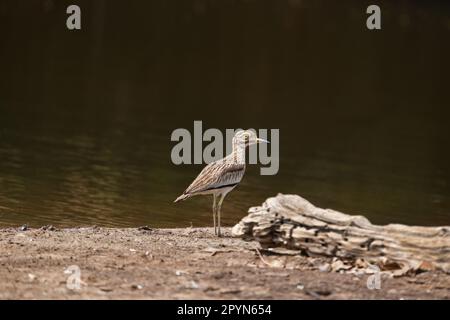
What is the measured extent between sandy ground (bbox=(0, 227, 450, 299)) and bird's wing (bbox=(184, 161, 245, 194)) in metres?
1.01

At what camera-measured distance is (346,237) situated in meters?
8.66

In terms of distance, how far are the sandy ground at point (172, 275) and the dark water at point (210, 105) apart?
3.46 metres

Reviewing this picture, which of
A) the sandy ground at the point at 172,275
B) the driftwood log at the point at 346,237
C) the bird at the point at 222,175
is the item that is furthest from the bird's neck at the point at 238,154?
the driftwood log at the point at 346,237

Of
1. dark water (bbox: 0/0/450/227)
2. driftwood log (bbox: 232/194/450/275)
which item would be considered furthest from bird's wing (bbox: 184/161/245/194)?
dark water (bbox: 0/0/450/227)

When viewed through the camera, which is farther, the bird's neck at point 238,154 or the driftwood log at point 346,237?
the bird's neck at point 238,154

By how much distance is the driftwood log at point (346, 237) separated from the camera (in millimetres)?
8539

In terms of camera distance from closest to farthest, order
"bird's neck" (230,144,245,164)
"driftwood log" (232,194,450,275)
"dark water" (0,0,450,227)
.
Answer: "driftwood log" (232,194,450,275), "bird's neck" (230,144,245,164), "dark water" (0,0,450,227)

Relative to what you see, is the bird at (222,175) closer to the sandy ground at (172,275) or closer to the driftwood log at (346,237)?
the sandy ground at (172,275)

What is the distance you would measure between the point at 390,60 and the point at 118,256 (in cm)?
3152

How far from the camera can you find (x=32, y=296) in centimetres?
745

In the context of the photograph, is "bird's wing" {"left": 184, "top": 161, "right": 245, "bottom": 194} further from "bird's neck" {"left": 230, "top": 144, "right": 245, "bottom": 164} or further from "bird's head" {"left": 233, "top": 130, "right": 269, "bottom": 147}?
"bird's head" {"left": 233, "top": 130, "right": 269, "bottom": 147}

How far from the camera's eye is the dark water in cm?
1573

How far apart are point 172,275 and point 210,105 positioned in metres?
18.1

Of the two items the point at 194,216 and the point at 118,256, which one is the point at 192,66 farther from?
the point at 118,256
